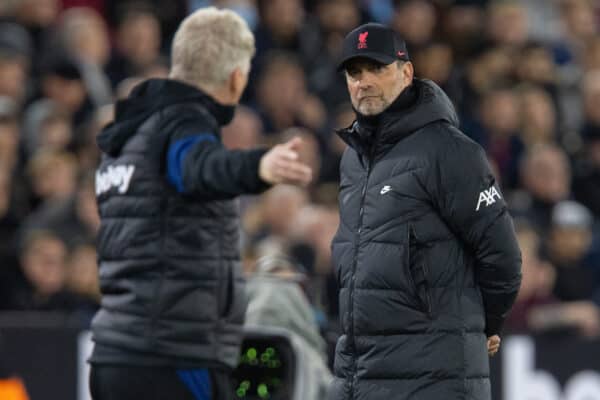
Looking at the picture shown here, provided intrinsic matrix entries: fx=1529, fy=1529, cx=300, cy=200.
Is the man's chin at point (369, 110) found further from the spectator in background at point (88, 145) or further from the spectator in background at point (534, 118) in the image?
the spectator in background at point (534, 118)

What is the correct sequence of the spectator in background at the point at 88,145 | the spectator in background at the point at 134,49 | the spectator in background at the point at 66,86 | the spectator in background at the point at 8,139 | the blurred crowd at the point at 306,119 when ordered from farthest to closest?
the spectator in background at the point at 134,49
the spectator in background at the point at 66,86
the spectator in background at the point at 88,145
the spectator in background at the point at 8,139
the blurred crowd at the point at 306,119

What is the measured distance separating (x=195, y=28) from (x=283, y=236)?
13.3 feet

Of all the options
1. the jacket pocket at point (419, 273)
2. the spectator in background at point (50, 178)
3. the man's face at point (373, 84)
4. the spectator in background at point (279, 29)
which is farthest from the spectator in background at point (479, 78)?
the jacket pocket at point (419, 273)

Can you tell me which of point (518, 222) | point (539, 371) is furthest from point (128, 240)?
point (518, 222)

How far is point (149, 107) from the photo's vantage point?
5293 millimetres

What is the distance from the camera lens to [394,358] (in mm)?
4445

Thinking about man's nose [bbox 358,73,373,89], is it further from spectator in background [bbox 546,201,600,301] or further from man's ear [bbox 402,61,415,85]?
spectator in background [bbox 546,201,600,301]

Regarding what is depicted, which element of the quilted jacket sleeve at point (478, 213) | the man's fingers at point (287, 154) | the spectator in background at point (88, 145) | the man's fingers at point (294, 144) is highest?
the man's fingers at point (294, 144)

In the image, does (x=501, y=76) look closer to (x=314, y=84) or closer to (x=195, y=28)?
(x=314, y=84)

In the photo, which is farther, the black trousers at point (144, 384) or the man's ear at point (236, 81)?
the man's ear at point (236, 81)

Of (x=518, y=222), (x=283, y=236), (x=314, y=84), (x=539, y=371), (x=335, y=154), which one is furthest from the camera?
(x=314, y=84)

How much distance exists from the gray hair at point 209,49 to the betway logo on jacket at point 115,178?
0.39m

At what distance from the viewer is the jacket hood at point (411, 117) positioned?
4.56m

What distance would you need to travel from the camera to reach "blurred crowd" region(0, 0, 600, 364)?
28.5ft
